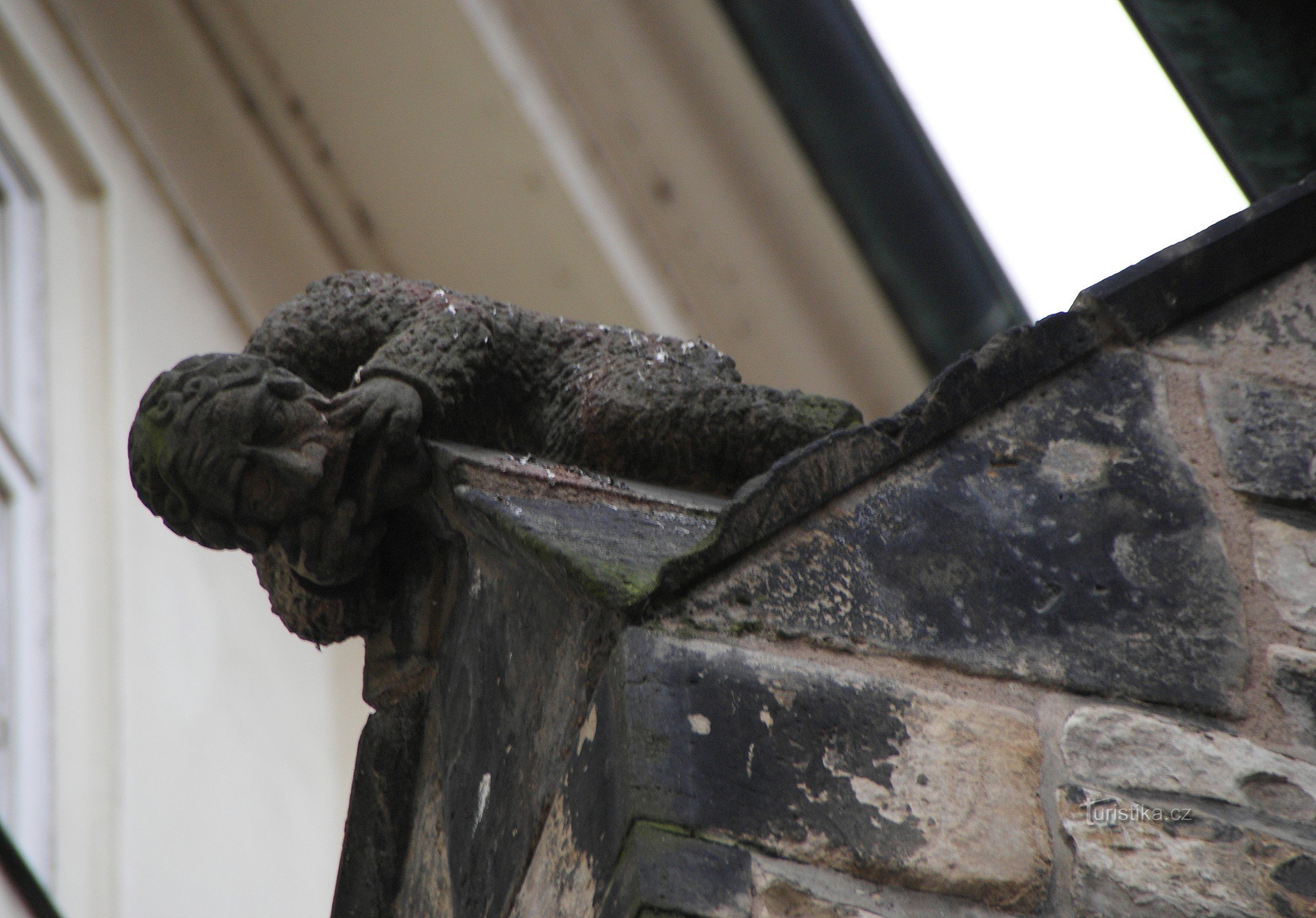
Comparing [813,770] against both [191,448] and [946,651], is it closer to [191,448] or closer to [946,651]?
[946,651]

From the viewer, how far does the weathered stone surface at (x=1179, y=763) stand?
127 centimetres

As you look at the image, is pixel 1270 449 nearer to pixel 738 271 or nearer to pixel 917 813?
pixel 917 813

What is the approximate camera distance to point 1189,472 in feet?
4.77

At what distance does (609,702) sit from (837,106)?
2686 mm

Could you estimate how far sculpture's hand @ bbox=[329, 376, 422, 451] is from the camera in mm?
1488

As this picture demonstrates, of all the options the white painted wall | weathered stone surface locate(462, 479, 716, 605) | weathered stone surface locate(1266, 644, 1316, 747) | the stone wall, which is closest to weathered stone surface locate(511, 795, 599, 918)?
the stone wall

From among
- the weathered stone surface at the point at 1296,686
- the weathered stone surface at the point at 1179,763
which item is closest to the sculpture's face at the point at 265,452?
the weathered stone surface at the point at 1179,763

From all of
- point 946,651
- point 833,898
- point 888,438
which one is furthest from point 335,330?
point 833,898

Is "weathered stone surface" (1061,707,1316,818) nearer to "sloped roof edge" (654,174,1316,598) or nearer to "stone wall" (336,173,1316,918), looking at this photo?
"stone wall" (336,173,1316,918)

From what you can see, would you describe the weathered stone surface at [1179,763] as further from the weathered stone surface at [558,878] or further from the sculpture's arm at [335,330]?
the sculpture's arm at [335,330]

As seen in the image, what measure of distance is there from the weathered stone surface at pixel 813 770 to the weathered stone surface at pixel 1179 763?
0.11 feet

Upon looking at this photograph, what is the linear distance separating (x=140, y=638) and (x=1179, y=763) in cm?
257

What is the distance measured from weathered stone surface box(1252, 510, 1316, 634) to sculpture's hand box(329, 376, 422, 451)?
1.99 feet

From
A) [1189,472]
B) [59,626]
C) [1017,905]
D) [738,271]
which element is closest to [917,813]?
[1017,905]
